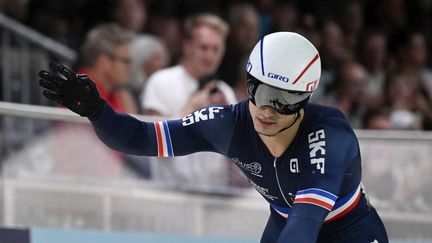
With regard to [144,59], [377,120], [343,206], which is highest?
[144,59]

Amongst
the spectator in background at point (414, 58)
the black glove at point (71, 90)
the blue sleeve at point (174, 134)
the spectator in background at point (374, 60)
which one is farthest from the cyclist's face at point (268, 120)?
the spectator in background at point (414, 58)

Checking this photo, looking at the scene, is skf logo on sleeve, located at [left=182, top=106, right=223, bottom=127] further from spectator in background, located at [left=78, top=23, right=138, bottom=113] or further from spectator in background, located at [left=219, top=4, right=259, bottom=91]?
spectator in background, located at [left=219, top=4, right=259, bottom=91]

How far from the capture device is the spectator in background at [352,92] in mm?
9555

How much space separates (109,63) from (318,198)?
12.2 ft

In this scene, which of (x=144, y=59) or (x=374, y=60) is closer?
(x=144, y=59)

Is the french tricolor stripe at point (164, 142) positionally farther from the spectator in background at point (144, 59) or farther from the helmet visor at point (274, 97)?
the spectator in background at point (144, 59)

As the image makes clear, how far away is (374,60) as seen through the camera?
1071 centimetres

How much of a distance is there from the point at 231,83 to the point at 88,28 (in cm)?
132

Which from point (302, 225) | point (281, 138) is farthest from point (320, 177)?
point (281, 138)

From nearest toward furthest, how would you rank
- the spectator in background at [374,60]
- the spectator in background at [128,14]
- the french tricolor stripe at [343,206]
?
the french tricolor stripe at [343,206] < the spectator in background at [128,14] < the spectator in background at [374,60]

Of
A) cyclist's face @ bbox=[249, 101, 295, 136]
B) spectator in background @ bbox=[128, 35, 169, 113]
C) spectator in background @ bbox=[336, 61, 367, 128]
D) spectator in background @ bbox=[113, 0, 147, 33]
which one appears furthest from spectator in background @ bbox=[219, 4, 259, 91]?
cyclist's face @ bbox=[249, 101, 295, 136]

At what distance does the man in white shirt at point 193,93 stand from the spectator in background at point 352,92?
1833mm

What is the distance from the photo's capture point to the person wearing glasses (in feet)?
13.8

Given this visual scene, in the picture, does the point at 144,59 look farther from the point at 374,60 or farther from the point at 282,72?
the point at 282,72
